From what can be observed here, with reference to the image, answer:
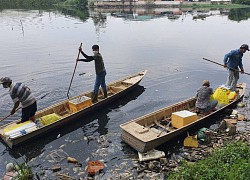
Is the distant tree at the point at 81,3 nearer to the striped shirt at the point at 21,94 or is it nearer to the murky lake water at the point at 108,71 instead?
the murky lake water at the point at 108,71

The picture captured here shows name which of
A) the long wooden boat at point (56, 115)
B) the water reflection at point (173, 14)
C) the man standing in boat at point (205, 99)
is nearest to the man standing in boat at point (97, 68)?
the long wooden boat at point (56, 115)

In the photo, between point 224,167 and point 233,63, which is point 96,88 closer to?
point 233,63

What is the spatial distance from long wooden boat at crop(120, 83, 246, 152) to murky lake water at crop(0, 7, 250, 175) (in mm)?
717

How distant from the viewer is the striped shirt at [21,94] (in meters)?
9.49

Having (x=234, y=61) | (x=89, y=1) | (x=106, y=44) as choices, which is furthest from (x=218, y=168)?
(x=89, y=1)

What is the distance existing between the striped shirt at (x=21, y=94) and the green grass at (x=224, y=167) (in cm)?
589

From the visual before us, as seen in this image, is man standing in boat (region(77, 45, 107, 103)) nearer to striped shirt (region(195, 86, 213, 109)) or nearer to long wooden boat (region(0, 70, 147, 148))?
long wooden boat (region(0, 70, 147, 148))

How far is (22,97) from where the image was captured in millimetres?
9820

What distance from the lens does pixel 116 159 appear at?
9281 millimetres

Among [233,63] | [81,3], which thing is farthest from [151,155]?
[81,3]

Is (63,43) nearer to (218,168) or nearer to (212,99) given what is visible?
(212,99)

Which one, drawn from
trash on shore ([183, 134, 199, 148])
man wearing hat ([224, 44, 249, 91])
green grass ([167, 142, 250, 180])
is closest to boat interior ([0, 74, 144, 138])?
trash on shore ([183, 134, 199, 148])

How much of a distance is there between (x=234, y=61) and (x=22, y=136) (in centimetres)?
1014

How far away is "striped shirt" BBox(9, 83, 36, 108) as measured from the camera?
374 inches
